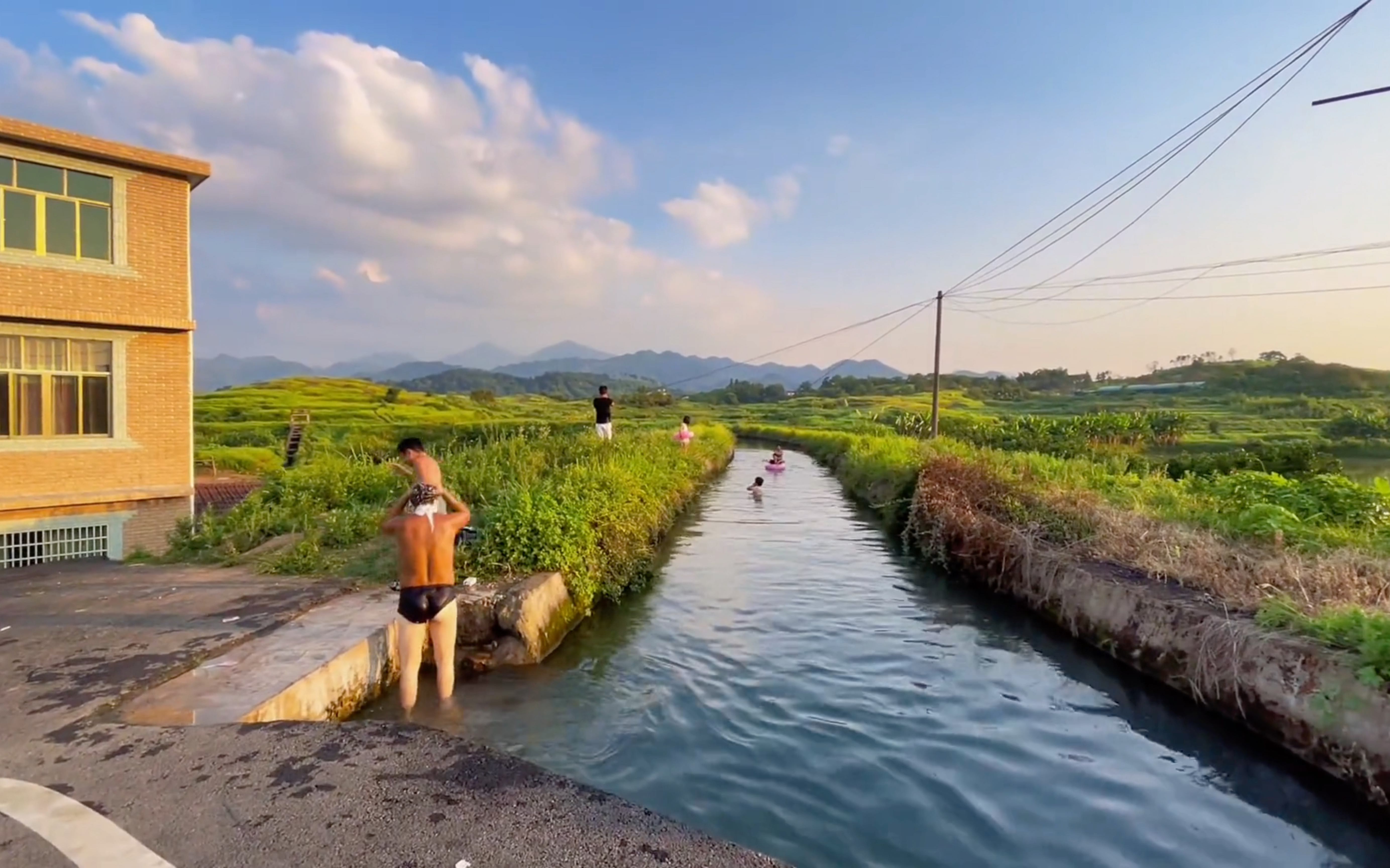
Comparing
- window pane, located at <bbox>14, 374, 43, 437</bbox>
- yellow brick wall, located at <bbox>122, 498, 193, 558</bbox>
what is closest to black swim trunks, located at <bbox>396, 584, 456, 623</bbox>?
yellow brick wall, located at <bbox>122, 498, 193, 558</bbox>

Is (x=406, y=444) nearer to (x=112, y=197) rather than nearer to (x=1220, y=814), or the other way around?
(x=1220, y=814)

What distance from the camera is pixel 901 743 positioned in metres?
6.16

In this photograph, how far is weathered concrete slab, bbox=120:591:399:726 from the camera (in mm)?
4934

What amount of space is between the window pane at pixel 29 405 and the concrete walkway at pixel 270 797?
26.5 ft

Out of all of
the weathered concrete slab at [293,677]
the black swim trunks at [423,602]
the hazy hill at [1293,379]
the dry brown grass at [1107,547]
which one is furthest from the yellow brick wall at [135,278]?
the hazy hill at [1293,379]

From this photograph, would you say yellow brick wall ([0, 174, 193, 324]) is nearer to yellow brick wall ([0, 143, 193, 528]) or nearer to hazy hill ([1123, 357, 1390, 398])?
yellow brick wall ([0, 143, 193, 528])

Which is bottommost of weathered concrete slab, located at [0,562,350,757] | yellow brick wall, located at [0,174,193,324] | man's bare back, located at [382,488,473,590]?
weathered concrete slab, located at [0,562,350,757]

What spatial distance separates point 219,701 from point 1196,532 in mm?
9651

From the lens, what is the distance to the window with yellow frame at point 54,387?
38.1ft

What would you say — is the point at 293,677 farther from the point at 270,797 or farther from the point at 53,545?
the point at 53,545

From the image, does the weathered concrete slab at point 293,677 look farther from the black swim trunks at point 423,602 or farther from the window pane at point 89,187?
the window pane at point 89,187

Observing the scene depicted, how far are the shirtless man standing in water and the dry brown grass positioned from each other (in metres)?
6.62

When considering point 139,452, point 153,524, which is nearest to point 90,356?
point 139,452

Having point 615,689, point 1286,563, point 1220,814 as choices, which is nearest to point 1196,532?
point 1286,563
